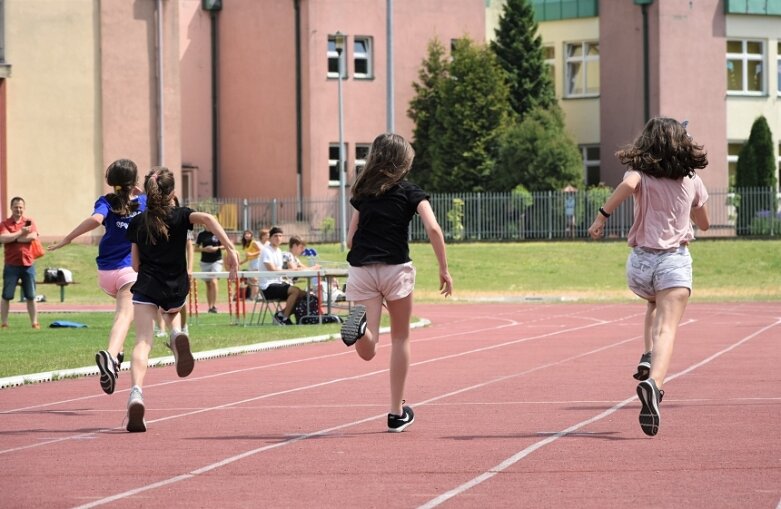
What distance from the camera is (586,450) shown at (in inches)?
372

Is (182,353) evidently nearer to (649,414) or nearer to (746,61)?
(649,414)

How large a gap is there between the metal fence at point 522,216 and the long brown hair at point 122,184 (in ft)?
119

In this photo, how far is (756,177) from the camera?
165 feet

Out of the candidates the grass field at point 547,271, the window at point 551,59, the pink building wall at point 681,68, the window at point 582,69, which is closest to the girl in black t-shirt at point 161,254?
the grass field at point 547,271

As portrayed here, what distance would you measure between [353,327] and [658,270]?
212 centimetres

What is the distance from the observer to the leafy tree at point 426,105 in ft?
175

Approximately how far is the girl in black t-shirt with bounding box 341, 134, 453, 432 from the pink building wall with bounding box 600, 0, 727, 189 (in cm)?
4212

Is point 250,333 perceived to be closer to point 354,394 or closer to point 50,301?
point 354,394

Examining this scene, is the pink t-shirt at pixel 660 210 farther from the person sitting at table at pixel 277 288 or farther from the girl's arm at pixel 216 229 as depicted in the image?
the person sitting at table at pixel 277 288

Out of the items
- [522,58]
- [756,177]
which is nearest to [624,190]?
[756,177]

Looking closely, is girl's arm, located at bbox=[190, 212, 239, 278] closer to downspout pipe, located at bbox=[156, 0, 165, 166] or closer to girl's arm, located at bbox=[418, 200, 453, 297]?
girl's arm, located at bbox=[418, 200, 453, 297]

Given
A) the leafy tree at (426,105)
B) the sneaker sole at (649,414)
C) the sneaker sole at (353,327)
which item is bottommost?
the sneaker sole at (649,414)

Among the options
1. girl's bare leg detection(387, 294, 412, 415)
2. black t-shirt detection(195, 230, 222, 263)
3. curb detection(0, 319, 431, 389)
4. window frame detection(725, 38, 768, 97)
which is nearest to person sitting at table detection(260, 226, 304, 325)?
curb detection(0, 319, 431, 389)

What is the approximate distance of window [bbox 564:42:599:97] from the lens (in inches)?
2211
